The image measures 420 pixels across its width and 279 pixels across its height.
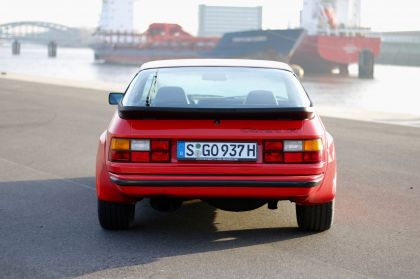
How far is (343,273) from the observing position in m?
3.95

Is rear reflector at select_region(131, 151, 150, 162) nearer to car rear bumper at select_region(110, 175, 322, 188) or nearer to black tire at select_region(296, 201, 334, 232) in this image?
car rear bumper at select_region(110, 175, 322, 188)

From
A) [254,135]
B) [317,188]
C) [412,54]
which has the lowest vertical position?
[412,54]

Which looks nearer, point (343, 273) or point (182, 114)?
point (343, 273)

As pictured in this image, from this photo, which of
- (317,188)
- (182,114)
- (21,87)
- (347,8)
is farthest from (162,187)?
(347,8)

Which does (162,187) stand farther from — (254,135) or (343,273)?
(343,273)

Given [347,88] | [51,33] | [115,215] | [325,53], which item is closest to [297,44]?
[325,53]

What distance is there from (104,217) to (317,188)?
58.2 inches

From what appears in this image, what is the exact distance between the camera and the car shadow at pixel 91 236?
413cm

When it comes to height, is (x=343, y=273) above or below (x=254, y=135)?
below

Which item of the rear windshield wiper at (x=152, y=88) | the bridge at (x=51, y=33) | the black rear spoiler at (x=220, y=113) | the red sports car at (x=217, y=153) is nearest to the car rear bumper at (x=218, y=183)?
Result: the red sports car at (x=217, y=153)

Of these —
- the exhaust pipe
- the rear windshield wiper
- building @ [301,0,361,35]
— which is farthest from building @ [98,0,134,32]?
the exhaust pipe

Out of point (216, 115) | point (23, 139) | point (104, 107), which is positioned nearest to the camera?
point (216, 115)

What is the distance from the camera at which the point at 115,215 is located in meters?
4.80

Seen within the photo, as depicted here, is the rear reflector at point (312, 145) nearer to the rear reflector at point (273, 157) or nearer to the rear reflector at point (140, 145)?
the rear reflector at point (273, 157)
